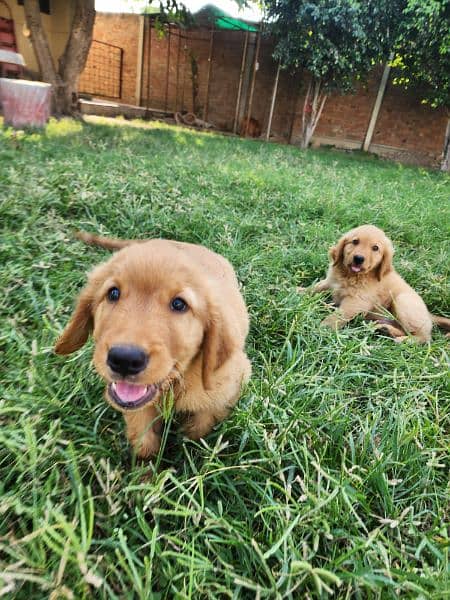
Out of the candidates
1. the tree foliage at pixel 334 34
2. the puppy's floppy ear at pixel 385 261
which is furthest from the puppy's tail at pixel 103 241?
the tree foliage at pixel 334 34

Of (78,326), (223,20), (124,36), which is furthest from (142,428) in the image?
(124,36)

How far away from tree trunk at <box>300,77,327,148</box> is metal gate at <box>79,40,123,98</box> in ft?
27.3

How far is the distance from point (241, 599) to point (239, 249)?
2.72 meters

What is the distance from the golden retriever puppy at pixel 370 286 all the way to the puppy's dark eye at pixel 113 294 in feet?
5.99

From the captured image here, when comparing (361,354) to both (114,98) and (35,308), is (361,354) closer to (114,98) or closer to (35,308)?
(35,308)

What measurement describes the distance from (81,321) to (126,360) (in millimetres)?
558

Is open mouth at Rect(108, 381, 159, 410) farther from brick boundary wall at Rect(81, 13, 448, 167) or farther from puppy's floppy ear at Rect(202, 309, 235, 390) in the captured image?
brick boundary wall at Rect(81, 13, 448, 167)

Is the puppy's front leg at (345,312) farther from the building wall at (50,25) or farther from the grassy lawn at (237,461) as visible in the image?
the building wall at (50,25)

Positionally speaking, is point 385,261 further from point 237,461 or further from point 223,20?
point 223,20

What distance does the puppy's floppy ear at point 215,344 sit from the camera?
5.14 ft

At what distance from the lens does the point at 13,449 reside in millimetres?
1458

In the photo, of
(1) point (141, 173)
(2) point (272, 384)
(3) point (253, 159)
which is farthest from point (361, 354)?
(3) point (253, 159)

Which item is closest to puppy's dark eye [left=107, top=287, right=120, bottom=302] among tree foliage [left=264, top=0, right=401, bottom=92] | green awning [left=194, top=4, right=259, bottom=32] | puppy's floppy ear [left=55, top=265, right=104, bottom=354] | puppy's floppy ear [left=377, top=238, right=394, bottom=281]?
puppy's floppy ear [left=55, top=265, right=104, bottom=354]

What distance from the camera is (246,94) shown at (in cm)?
1599
